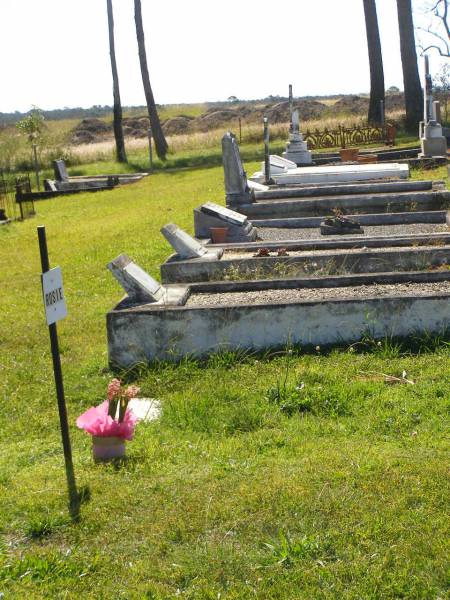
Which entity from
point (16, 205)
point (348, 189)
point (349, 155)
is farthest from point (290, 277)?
point (16, 205)

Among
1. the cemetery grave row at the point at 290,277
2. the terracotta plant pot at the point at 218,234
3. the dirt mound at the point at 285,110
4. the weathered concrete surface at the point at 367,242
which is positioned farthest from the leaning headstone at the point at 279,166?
the dirt mound at the point at 285,110

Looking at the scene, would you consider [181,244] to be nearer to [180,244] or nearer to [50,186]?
[180,244]

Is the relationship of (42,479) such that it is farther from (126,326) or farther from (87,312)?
(87,312)

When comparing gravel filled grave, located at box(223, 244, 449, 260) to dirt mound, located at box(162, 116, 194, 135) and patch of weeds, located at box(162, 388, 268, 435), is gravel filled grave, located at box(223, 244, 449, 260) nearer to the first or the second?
patch of weeds, located at box(162, 388, 268, 435)

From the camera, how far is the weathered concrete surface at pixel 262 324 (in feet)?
24.1

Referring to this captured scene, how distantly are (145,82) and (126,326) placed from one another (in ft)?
89.0

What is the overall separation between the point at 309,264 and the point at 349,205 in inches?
196

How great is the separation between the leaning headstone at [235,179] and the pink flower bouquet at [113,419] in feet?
27.8

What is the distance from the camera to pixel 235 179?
46.0 feet

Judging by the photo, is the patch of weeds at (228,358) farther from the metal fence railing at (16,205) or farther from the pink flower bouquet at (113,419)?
the metal fence railing at (16,205)

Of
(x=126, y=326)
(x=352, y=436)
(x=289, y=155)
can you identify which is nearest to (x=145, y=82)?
(x=289, y=155)

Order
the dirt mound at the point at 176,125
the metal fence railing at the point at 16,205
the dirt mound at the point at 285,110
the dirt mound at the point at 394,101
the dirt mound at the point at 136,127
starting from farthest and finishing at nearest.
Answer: the dirt mound at the point at 136,127 → the dirt mound at the point at 176,125 → the dirt mound at the point at 285,110 → the dirt mound at the point at 394,101 → the metal fence railing at the point at 16,205

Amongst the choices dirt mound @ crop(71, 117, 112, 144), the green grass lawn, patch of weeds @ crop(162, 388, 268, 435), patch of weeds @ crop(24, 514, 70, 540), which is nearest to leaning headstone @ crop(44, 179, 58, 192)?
the green grass lawn

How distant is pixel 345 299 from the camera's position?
24.3 ft
